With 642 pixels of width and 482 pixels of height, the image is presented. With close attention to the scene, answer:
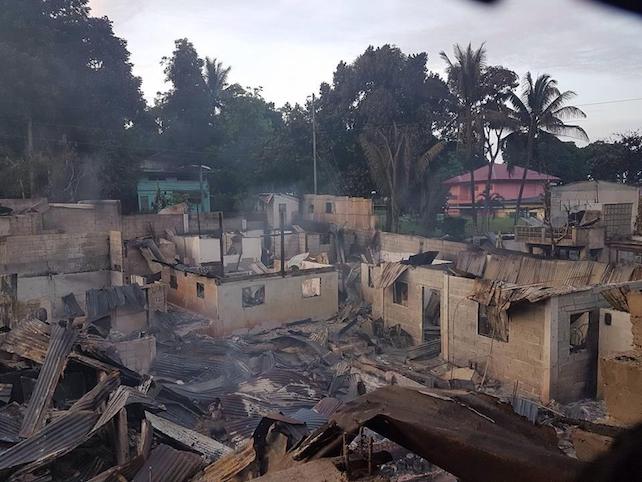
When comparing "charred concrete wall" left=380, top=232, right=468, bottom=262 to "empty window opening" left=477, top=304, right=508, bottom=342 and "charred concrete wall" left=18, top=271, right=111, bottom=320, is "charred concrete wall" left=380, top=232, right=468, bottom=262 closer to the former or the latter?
"empty window opening" left=477, top=304, right=508, bottom=342

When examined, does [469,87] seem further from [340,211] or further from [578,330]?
[578,330]

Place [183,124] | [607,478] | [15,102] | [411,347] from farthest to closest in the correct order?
[183,124], [15,102], [411,347], [607,478]

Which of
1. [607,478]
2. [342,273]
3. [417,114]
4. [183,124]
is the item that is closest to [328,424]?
[607,478]

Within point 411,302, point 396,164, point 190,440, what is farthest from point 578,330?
point 396,164

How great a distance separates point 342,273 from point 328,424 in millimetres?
20727

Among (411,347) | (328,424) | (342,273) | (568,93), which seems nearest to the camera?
(328,424)

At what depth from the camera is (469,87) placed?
92.9 feet

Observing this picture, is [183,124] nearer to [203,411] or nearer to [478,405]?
[203,411]

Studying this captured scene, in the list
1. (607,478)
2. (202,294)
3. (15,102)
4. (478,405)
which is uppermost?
(15,102)

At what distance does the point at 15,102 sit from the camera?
26.4 m

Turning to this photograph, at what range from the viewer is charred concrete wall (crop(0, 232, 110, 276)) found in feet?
63.2

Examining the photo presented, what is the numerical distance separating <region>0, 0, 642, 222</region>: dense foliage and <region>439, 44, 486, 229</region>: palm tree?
6 centimetres

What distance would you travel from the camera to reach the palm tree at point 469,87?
2758cm

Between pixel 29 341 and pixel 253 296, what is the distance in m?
9.38
